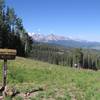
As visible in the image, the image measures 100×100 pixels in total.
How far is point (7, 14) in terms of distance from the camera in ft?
350

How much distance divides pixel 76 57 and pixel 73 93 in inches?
5642

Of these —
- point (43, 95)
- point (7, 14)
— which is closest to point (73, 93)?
point (43, 95)

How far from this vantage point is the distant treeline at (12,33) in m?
95.1

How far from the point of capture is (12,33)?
347 feet

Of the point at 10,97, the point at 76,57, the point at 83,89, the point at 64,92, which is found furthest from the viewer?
the point at 76,57

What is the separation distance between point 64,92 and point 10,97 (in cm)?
335

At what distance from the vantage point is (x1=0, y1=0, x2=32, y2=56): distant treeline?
3743 inches

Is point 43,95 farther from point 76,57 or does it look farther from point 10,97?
point 76,57

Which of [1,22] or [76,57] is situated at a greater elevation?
[1,22]

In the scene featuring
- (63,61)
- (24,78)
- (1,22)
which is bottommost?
(63,61)

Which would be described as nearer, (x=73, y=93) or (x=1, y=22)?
(x=73, y=93)

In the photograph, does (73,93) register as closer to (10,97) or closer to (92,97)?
(92,97)

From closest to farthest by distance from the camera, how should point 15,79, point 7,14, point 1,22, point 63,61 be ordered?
point 15,79 < point 1,22 < point 7,14 < point 63,61

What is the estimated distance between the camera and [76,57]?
527ft
